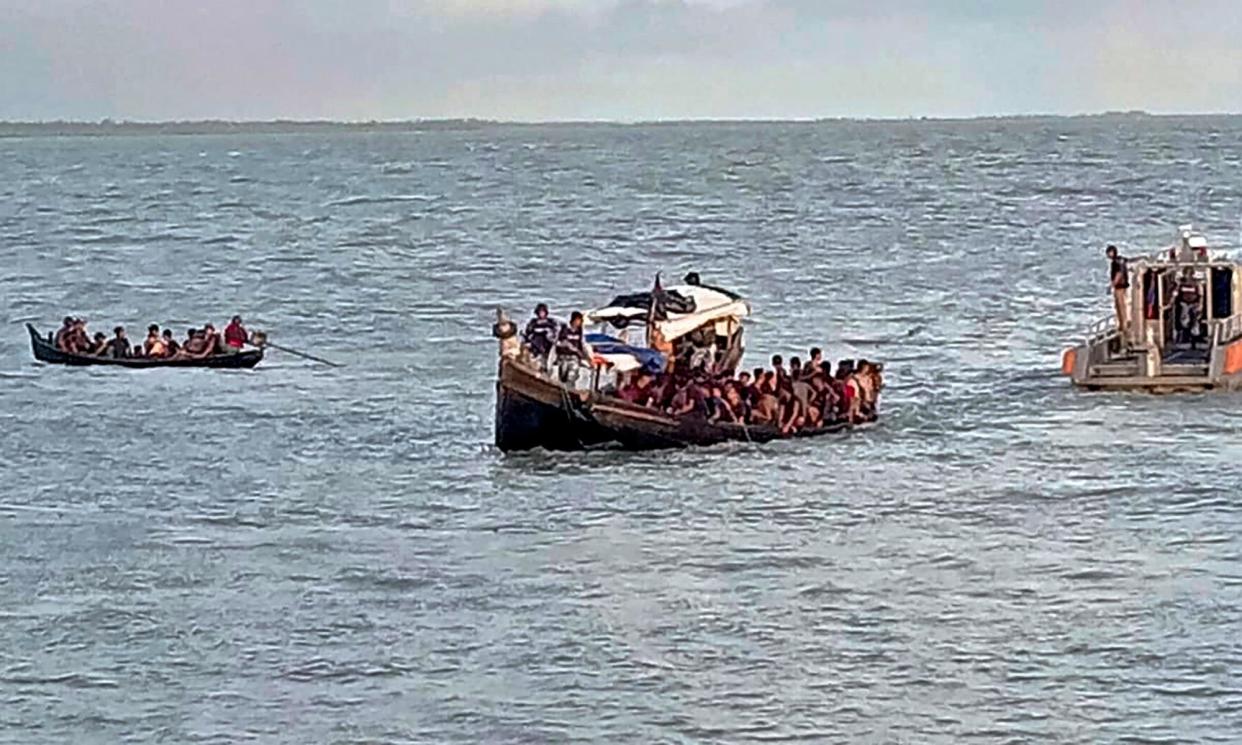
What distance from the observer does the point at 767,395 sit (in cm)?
3975

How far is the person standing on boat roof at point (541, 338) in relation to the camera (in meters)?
38.6

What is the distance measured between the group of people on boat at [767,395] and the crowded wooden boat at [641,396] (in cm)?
1

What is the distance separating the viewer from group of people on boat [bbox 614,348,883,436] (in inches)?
1533

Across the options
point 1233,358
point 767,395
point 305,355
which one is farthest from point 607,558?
point 305,355

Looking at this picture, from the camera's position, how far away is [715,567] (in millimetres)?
30906

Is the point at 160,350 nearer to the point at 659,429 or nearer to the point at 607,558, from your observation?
the point at 659,429

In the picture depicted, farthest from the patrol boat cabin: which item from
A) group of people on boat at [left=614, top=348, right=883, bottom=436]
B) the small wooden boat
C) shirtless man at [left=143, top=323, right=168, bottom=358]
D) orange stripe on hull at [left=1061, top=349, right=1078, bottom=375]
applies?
shirtless man at [left=143, top=323, right=168, bottom=358]

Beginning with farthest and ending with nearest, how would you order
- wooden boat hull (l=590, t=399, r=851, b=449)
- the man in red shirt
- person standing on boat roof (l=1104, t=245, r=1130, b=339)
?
the man in red shirt
person standing on boat roof (l=1104, t=245, r=1130, b=339)
wooden boat hull (l=590, t=399, r=851, b=449)

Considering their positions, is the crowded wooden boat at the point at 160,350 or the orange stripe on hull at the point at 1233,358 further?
the crowded wooden boat at the point at 160,350

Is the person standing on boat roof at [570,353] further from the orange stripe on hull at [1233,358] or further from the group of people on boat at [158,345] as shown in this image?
the group of people on boat at [158,345]

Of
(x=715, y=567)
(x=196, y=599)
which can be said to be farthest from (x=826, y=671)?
(x=196, y=599)

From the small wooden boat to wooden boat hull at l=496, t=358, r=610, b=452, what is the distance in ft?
49.8

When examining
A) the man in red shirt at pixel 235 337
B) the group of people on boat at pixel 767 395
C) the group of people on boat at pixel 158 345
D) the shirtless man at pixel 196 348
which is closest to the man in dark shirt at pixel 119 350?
the group of people on boat at pixel 158 345

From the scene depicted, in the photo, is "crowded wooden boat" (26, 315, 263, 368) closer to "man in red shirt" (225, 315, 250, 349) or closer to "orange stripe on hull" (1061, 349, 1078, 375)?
"man in red shirt" (225, 315, 250, 349)
